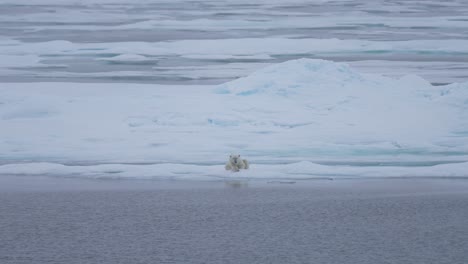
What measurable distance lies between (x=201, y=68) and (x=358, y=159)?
875 centimetres

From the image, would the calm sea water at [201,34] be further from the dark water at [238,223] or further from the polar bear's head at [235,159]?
the dark water at [238,223]

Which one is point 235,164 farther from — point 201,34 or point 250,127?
point 201,34

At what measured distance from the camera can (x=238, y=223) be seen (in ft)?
24.7

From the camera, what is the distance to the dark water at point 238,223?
6.52 meters

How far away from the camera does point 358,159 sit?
10.5m

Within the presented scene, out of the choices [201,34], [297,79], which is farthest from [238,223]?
[201,34]

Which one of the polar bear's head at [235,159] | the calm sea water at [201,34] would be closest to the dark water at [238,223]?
the polar bear's head at [235,159]

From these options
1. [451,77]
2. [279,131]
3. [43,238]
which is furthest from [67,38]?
[43,238]

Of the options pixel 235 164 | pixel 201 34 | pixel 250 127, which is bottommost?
pixel 235 164

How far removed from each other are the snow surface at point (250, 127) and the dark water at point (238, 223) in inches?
30.1

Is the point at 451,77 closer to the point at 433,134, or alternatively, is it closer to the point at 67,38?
the point at 433,134

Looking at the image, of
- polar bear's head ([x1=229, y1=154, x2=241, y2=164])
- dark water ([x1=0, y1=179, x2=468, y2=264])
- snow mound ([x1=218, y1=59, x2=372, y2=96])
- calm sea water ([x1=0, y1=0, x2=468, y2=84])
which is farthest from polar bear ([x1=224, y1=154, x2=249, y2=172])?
calm sea water ([x1=0, y1=0, x2=468, y2=84])

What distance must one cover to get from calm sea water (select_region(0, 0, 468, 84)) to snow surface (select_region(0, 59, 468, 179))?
2742 millimetres

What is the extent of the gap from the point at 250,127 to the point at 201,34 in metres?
13.9
